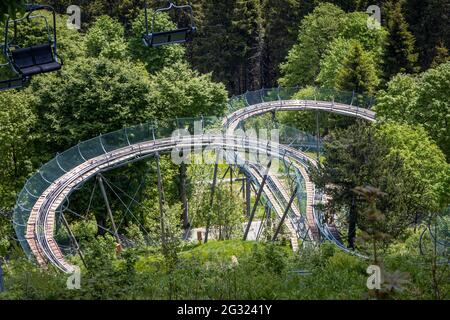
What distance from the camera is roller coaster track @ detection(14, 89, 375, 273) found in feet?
79.4

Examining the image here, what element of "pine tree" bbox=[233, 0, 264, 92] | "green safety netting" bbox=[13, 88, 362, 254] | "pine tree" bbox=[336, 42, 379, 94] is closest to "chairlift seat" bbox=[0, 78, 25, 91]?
"green safety netting" bbox=[13, 88, 362, 254]

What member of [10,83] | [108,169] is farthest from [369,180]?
[10,83]

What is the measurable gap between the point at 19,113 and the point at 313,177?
578 inches

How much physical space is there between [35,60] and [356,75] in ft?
106

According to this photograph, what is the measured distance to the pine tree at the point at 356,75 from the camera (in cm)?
4669

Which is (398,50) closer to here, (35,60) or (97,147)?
(97,147)

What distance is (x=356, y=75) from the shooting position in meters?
46.7

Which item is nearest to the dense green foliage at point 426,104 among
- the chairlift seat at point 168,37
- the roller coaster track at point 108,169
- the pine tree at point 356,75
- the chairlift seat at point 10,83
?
the pine tree at point 356,75

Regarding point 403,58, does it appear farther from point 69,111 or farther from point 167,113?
point 69,111

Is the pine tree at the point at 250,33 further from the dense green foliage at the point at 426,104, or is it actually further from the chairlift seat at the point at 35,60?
the chairlift seat at the point at 35,60

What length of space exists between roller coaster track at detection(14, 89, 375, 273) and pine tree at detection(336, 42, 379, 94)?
48.2ft

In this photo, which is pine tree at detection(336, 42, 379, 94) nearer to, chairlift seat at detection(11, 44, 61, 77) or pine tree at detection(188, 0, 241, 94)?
pine tree at detection(188, 0, 241, 94)

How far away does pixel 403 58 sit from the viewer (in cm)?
5000
